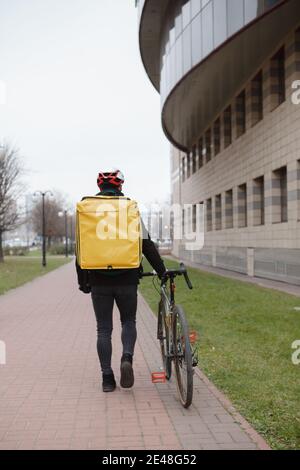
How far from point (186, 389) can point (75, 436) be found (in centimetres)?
107

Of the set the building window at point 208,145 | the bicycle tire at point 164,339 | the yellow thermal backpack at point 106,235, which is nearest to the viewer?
the yellow thermal backpack at point 106,235

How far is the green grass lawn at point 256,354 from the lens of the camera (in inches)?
185

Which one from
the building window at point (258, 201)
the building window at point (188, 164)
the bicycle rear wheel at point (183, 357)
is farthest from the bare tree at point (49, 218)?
the bicycle rear wheel at point (183, 357)

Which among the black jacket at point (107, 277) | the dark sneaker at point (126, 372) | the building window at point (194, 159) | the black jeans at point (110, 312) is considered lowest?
the dark sneaker at point (126, 372)

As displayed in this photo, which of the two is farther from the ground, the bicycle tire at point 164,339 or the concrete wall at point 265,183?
the concrete wall at point 265,183

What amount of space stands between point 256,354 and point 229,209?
24690 millimetres

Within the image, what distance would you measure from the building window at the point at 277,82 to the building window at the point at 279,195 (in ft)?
8.50

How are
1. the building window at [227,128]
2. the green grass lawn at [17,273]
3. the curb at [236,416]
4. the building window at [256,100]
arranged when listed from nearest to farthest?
the curb at [236,416] → the green grass lawn at [17,273] → the building window at [256,100] → the building window at [227,128]

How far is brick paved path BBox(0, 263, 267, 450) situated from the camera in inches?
164

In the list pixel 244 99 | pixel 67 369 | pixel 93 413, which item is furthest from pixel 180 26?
pixel 93 413

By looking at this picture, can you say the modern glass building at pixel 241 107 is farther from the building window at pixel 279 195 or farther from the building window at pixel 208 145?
the building window at pixel 208 145

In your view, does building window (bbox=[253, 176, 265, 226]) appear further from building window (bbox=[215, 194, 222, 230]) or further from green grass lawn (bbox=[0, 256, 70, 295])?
green grass lawn (bbox=[0, 256, 70, 295])

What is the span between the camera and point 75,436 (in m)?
4.29
